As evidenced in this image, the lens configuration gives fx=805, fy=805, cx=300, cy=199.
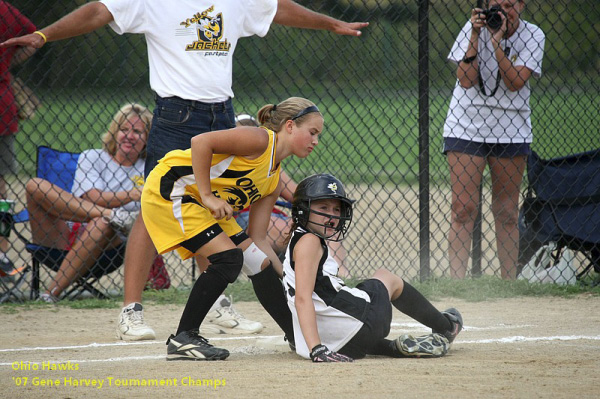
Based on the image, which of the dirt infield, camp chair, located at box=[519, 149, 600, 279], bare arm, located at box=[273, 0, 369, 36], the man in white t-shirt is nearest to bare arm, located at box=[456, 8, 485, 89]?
camp chair, located at box=[519, 149, 600, 279]

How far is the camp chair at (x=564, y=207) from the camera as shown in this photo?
17.4ft

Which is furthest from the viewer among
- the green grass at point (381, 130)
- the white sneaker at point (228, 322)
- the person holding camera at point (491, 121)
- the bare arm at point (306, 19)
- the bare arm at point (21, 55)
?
the green grass at point (381, 130)

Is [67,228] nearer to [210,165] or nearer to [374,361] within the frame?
[210,165]

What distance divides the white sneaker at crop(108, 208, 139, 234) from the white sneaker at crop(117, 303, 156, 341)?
1047 millimetres

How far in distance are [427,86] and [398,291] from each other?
2225 mm

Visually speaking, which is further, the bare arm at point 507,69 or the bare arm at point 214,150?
the bare arm at point 507,69

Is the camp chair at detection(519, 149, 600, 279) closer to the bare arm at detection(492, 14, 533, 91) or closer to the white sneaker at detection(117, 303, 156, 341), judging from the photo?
the bare arm at detection(492, 14, 533, 91)

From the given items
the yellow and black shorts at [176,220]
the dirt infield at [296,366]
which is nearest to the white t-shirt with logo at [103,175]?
the dirt infield at [296,366]

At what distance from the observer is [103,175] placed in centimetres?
534

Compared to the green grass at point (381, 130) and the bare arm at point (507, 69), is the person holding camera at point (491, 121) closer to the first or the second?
the bare arm at point (507, 69)

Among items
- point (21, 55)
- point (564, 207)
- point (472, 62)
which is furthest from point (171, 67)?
point (564, 207)

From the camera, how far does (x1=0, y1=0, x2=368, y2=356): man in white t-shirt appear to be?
3973mm

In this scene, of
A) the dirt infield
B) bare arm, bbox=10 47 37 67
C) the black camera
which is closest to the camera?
the dirt infield

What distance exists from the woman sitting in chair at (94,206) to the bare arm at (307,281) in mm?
2013
